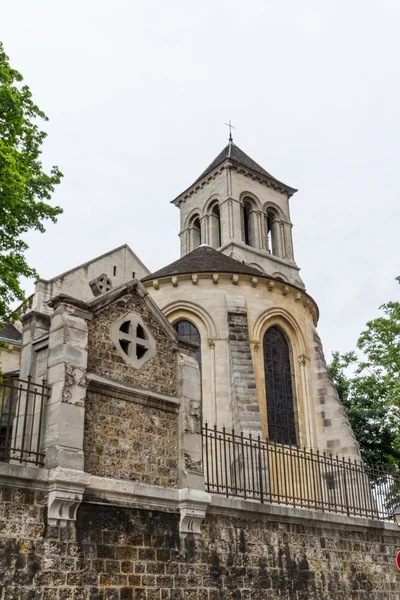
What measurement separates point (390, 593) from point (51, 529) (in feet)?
25.8

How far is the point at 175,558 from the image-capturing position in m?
8.72

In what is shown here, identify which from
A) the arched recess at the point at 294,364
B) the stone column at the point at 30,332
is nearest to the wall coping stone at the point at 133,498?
the stone column at the point at 30,332

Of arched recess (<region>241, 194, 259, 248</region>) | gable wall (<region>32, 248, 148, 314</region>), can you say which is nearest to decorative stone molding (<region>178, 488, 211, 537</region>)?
gable wall (<region>32, 248, 148, 314</region>)

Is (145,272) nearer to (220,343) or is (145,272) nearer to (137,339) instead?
(220,343)

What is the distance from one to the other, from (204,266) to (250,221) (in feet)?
62.1

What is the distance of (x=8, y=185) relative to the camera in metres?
9.73

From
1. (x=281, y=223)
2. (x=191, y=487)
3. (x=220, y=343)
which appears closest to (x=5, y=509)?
(x=191, y=487)

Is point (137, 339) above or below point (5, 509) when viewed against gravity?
above

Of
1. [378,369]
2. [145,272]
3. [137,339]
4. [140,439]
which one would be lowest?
[140,439]

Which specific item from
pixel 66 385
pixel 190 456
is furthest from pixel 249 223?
pixel 66 385

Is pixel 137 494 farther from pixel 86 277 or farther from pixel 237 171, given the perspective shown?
pixel 237 171

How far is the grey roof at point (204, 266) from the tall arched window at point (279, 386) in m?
2.14

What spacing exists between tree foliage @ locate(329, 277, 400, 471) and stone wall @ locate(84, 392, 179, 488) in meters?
13.4

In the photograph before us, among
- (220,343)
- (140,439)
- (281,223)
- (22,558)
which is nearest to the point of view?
(22,558)
